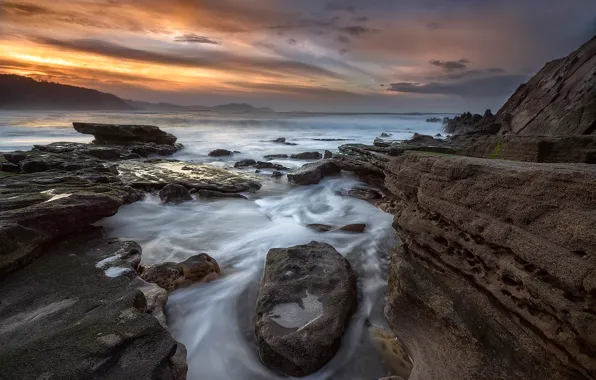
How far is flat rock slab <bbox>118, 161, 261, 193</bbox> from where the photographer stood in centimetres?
968

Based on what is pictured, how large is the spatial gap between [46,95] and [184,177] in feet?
559

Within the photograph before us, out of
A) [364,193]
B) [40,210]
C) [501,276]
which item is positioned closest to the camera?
[501,276]

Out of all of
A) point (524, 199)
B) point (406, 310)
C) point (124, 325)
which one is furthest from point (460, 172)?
point (124, 325)

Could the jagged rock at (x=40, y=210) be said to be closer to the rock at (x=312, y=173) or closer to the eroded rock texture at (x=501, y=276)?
the eroded rock texture at (x=501, y=276)

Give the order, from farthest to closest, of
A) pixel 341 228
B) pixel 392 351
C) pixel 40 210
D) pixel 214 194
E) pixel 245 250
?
pixel 214 194, pixel 341 228, pixel 245 250, pixel 40 210, pixel 392 351

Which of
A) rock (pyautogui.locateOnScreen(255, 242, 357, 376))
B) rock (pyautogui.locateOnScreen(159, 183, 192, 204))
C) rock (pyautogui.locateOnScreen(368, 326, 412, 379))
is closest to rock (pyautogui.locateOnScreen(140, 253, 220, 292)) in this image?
rock (pyautogui.locateOnScreen(255, 242, 357, 376))

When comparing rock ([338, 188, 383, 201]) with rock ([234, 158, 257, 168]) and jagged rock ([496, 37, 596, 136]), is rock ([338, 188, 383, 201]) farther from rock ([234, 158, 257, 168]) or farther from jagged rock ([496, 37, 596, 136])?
rock ([234, 158, 257, 168])

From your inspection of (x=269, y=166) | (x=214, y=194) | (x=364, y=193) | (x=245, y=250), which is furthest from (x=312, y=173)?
(x=245, y=250)

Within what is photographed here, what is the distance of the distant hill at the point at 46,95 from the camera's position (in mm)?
124438

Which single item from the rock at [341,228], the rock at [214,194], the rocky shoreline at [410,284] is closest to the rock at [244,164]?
the rock at [214,194]

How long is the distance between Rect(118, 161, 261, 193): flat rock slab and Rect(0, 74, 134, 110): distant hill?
14564cm

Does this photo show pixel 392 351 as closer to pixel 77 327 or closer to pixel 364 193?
pixel 77 327

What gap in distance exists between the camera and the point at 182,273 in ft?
15.2

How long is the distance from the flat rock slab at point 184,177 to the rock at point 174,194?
0.76 metres
